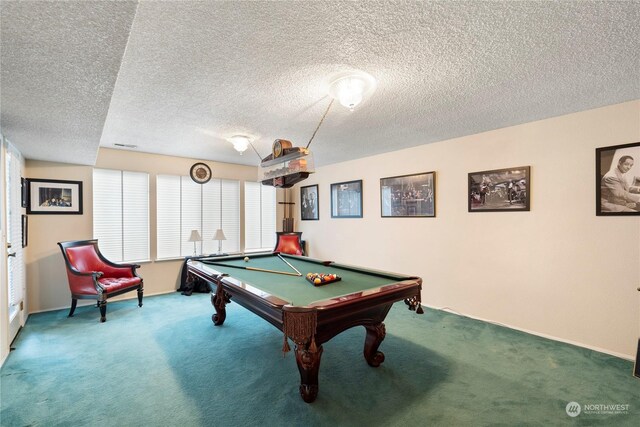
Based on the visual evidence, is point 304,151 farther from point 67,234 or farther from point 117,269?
point 67,234

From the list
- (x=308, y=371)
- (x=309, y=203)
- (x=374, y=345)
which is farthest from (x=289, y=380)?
(x=309, y=203)

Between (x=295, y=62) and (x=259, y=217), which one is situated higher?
(x=295, y=62)

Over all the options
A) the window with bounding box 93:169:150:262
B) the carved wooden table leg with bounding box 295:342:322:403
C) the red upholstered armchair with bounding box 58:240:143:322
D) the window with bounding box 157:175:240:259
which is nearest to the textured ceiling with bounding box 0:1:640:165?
the window with bounding box 93:169:150:262

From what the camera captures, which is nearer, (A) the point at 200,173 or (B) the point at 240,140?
(B) the point at 240,140

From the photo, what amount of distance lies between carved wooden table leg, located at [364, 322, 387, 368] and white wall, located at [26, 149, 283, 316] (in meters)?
4.06

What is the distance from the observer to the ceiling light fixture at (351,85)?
88.2 inches

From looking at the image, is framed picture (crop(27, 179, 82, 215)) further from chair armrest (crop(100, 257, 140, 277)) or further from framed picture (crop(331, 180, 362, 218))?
framed picture (crop(331, 180, 362, 218))

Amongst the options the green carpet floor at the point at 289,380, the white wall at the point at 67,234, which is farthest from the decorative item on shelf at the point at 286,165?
the white wall at the point at 67,234

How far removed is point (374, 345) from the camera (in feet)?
8.54

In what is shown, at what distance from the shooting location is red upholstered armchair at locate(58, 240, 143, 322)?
3.78 metres

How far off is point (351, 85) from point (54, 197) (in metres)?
4.70

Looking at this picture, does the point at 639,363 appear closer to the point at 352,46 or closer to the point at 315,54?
the point at 352,46

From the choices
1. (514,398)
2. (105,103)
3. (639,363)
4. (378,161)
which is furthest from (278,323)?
(378,161)

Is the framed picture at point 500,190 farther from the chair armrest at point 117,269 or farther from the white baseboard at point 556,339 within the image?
the chair armrest at point 117,269
